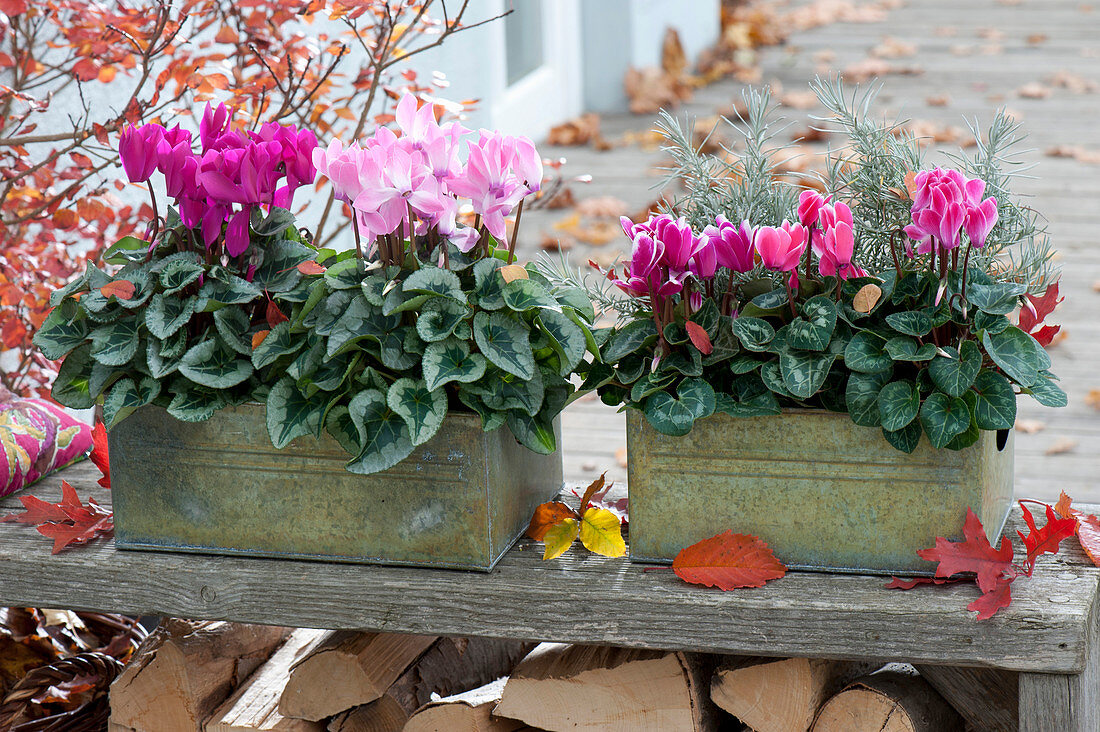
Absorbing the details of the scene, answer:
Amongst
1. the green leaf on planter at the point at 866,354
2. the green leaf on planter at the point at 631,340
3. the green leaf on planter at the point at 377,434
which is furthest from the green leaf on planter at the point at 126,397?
the green leaf on planter at the point at 866,354

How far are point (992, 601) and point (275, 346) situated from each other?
73 cm

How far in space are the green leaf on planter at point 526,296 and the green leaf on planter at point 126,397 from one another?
1.24ft

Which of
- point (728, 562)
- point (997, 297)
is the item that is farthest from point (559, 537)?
point (997, 297)

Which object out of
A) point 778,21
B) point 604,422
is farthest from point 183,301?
point 778,21

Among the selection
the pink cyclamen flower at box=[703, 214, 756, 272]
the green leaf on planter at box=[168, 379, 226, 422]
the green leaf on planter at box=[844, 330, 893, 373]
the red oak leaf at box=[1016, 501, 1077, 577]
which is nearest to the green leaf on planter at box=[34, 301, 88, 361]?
the green leaf on planter at box=[168, 379, 226, 422]

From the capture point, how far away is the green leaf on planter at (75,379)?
1.21 metres

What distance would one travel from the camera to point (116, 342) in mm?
1172

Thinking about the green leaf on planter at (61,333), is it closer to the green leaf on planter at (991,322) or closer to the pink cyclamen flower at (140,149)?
the pink cyclamen flower at (140,149)

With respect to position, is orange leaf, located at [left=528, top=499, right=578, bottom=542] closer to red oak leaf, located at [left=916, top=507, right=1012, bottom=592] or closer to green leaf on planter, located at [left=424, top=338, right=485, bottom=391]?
green leaf on planter, located at [left=424, top=338, right=485, bottom=391]

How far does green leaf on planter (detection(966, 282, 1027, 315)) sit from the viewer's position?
104 cm

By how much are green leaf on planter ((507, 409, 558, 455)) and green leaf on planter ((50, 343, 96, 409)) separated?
455mm

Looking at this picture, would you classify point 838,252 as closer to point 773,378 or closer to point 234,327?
point 773,378

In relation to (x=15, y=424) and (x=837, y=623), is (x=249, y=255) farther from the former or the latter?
(x=837, y=623)

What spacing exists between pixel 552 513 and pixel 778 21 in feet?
21.6
